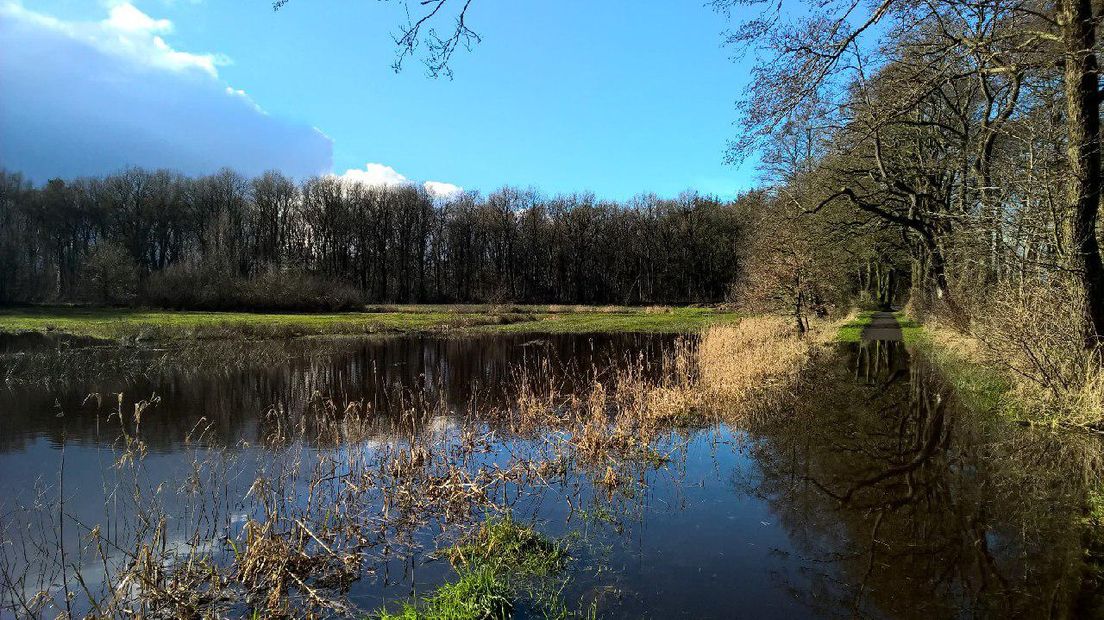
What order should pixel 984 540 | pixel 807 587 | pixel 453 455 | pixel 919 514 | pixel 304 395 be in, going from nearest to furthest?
pixel 807 587 < pixel 984 540 < pixel 919 514 < pixel 453 455 < pixel 304 395

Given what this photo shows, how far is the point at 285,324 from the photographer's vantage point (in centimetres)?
3092

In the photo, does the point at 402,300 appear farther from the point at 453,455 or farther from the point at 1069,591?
the point at 1069,591

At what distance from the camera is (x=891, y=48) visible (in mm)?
11172

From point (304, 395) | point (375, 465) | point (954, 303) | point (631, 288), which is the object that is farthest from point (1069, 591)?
point (631, 288)

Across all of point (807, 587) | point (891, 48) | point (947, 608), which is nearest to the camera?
point (947, 608)

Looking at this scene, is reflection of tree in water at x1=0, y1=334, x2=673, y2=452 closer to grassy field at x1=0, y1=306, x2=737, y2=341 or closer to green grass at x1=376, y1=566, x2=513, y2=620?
green grass at x1=376, y1=566, x2=513, y2=620

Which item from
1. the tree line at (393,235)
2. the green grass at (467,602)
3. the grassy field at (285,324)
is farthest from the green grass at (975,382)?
the tree line at (393,235)

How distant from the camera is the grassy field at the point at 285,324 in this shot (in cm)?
2584

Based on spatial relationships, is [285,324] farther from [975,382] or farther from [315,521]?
[975,382]

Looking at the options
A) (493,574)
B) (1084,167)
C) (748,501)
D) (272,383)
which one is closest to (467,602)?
(493,574)

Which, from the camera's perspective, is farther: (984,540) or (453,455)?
(453,455)

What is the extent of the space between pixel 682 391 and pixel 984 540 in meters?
6.62

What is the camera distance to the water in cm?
432

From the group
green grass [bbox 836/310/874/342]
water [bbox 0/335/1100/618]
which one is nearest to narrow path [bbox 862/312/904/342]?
green grass [bbox 836/310/874/342]
